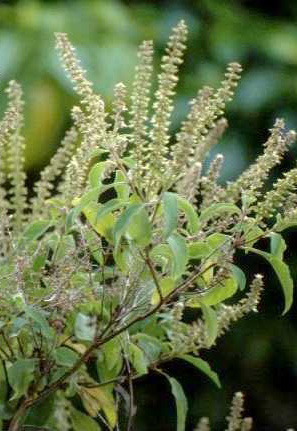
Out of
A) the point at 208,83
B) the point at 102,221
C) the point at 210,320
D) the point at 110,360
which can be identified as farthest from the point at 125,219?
the point at 208,83

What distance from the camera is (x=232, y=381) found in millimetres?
3770

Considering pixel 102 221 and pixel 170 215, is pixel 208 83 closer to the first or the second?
pixel 102 221

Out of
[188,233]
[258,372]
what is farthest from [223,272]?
[258,372]

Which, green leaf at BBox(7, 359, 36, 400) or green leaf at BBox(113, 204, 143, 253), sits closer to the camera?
green leaf at BBox(113, 204, 143, 253)

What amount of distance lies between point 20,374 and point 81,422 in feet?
0.89

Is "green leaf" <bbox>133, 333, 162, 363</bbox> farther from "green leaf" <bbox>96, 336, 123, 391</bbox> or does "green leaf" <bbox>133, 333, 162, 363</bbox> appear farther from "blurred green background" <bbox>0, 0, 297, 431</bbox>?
"blurred green background" <bbox>0, 0, 297, 431</bbox>

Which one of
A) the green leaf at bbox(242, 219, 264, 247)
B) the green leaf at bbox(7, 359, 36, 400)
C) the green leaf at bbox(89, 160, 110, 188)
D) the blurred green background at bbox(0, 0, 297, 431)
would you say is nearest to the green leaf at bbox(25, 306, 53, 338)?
the green leaf at bbox(7, 359, 36, 400)

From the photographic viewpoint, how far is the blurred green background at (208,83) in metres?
3.46

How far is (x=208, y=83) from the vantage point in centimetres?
362

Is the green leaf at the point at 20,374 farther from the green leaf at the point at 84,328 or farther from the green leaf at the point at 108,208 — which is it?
the green leaf at the point at 108,208

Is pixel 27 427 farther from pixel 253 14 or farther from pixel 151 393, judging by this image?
pixel 253 14

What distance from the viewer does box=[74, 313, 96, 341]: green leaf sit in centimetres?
178

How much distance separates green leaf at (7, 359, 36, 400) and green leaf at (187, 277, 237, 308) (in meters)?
0.23

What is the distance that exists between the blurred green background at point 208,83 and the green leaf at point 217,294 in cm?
171
